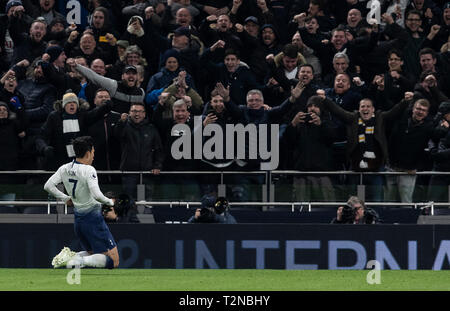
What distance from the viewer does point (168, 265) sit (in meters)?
14.6

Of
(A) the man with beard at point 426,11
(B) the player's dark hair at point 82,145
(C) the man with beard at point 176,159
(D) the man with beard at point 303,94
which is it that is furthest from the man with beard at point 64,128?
(A) the man with beard at point 426,11

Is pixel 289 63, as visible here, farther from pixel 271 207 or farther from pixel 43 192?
pixel 43 192

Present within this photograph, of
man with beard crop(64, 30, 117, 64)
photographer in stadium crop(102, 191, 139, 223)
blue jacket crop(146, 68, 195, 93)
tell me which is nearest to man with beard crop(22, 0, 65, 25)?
man with beard crop(64, 30, 117, 64)

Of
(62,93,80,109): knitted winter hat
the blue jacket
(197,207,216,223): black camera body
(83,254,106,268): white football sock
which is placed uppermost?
the blue jacket

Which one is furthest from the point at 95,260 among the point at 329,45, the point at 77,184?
→ the point at 329,45

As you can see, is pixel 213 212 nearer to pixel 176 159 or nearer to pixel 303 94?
pixel 176 159

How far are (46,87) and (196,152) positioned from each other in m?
2.81

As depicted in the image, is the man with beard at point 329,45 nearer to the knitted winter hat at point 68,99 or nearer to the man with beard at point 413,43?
the man with beard at point 413,43

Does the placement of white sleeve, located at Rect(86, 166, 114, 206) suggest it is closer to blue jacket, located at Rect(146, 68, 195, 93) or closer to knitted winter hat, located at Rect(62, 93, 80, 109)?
knitted winter hat, located at Rect(62, 93, 80, 109)

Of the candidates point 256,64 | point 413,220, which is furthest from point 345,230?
point 256,64

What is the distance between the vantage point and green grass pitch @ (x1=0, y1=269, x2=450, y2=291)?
11.0 m

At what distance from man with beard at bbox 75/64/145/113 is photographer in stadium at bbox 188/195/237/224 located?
2439mm

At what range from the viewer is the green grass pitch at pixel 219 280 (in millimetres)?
11016

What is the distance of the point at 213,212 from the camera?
14.8 meters
